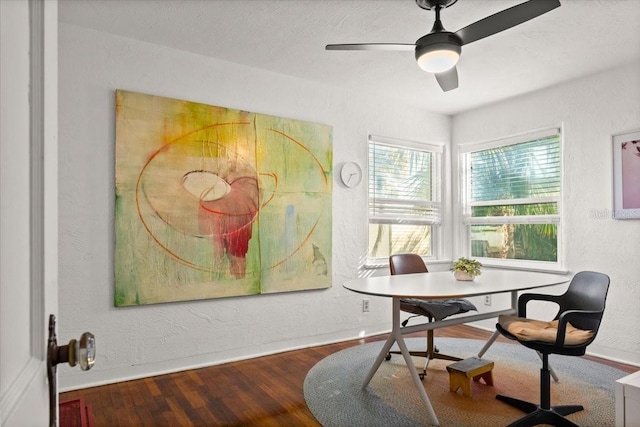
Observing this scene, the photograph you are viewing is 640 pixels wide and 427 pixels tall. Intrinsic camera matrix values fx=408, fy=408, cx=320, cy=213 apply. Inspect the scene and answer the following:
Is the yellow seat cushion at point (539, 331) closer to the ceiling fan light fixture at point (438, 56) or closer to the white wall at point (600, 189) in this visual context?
the white wall at point (600, 189)

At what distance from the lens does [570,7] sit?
2557mm

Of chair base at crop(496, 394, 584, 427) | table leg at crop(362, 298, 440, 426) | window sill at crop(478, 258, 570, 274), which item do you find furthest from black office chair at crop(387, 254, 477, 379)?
window sill at crop(478, 258, 570, 274)

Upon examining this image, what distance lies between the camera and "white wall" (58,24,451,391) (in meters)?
2.79

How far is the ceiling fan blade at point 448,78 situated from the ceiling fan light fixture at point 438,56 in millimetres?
357

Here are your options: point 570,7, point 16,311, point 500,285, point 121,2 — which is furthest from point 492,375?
point 121,2

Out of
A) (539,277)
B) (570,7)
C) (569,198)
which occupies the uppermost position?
(570,7)

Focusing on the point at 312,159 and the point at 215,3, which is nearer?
the point at 215,3

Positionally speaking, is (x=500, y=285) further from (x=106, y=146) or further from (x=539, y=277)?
(x=106, y=146)

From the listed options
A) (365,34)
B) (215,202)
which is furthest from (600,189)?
(215,202)

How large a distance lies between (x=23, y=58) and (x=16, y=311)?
13.1 inches

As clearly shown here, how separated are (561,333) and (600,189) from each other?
215 cm

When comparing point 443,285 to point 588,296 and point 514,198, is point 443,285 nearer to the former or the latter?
point 588,296

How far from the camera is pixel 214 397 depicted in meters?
2.65

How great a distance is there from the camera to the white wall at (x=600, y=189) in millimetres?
3410
